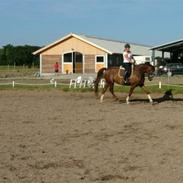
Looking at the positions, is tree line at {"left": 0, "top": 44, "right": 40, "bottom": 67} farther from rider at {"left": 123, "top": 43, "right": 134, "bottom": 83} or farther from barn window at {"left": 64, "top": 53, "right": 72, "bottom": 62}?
rider at {"left": 123, "top": 43, "right": 134, "bottom": 83}

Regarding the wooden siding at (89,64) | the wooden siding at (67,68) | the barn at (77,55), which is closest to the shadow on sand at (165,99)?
the barn at (77,55)

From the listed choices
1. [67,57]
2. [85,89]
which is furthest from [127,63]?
[67,57]

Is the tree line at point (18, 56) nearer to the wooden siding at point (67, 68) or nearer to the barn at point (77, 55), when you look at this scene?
the barn at point (77, 55)

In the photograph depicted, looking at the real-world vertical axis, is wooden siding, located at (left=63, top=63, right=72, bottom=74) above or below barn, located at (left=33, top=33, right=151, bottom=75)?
below

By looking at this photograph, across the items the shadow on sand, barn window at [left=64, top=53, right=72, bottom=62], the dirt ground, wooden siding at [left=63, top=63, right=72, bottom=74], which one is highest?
barn window at [left=64, top=53, right=72, bottom=62]

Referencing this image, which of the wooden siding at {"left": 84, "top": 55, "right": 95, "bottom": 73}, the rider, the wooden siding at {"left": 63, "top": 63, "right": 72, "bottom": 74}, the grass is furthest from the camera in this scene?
the wooden siding at {"left": 63, "top": 63, "right": 72, "bottom": 74}

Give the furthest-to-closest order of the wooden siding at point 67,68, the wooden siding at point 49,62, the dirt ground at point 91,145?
the wooden siding at point 49,62
the wooden siding at point 67,68
the dirt ground at point 91,145

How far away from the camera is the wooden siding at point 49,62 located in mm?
59594

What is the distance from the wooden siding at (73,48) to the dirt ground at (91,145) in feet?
127

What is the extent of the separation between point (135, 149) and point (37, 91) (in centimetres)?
1963

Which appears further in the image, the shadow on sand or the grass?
the grass

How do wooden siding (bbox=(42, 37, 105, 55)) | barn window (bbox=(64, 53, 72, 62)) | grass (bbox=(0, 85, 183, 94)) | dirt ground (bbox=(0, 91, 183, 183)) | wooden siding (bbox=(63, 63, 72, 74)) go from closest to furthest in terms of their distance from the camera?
dirt ground (bbox=(0, 91, 183, 183))
grass (bbox=(0, 85, 183, 94))
wooden siding (bbox=(42, 37, 105, 55))
wooden siding (bbox=(63, 63, 72, 74))
barn window (bbox=(64, 53, 72, 62))

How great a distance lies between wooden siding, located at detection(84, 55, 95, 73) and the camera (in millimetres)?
57312

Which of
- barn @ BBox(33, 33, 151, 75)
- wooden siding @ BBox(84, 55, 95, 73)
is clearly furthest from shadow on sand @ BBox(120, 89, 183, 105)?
wooden siding @ BBox(84, 55, 95, 73)
